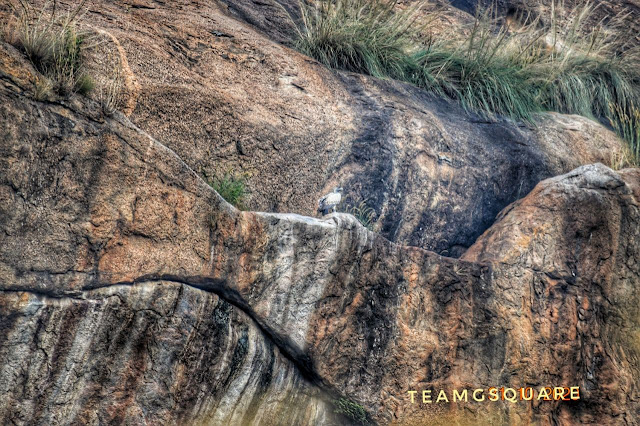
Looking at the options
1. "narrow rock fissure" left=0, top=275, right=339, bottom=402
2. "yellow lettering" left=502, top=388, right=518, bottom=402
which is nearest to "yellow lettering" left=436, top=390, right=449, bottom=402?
"yellow lettering" left=502, top=388, right=518, bottom=402

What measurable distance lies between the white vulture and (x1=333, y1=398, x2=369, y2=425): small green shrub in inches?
57.0

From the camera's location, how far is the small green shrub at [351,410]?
4605mm

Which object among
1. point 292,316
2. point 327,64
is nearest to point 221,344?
point 292,316

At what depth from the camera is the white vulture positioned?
5.11 meters

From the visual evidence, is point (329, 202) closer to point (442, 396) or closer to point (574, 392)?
point (442, 396)

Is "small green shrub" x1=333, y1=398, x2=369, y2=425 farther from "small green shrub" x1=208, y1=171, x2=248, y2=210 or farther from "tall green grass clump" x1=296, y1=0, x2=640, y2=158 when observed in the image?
"tall green grass clump" x1=296, y1=0, x2=640, y2=158

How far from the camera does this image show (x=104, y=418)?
368cm

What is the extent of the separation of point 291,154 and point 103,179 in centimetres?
200

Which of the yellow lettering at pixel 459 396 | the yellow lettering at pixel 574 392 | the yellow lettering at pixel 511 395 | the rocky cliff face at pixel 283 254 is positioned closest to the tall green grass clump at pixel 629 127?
the rocky cliff face at pixel 283 254

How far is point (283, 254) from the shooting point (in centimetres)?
445

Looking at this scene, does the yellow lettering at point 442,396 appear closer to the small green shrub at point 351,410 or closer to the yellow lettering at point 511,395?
the yellow lettering at point 511,395

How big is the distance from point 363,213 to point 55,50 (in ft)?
9.00

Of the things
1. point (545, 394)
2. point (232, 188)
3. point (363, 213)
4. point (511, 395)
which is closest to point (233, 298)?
point (232, 188)

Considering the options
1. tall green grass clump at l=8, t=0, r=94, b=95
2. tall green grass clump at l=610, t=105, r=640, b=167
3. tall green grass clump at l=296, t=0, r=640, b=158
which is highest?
tall green grass clump at l=8, t=0, r=94, b=95
